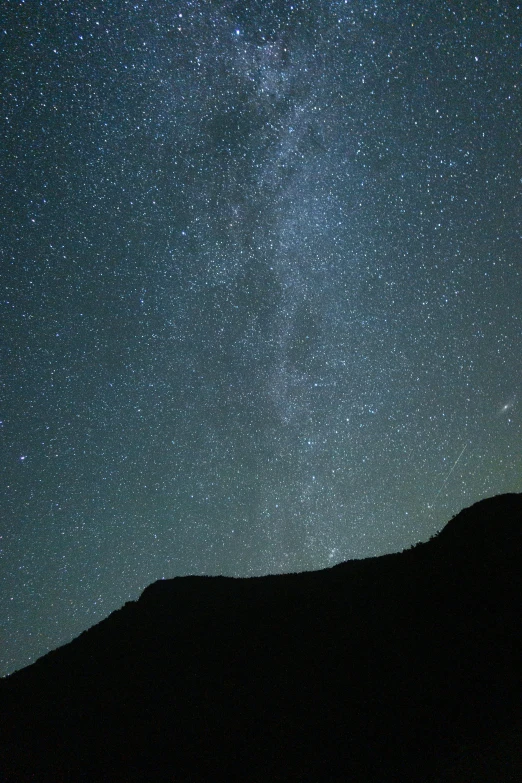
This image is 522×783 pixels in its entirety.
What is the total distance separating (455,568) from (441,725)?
5096 millimetres

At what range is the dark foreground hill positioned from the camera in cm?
818

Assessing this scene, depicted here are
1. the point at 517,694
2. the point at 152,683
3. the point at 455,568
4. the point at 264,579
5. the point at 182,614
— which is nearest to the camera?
the point at 517,694

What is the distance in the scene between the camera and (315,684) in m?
10.8

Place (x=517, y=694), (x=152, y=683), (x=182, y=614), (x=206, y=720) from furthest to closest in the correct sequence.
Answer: (x=182, y=614) → (x=152, y=683) → (x=206, y=720) → (x=517, y=694)

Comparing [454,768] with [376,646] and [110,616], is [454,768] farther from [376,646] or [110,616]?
[110,616]

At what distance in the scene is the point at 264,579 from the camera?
18.6 m

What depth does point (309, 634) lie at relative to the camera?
1300 centimetres

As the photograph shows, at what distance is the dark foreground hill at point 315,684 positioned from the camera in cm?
818

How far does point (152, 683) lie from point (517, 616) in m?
10.9

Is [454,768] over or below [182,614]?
below

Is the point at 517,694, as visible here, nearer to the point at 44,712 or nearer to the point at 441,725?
the point at 441,725

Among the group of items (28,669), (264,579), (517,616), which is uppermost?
(28,669)

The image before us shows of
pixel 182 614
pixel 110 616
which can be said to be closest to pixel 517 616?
pixel 182 614

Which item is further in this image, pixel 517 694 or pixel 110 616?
pixel 110 616
